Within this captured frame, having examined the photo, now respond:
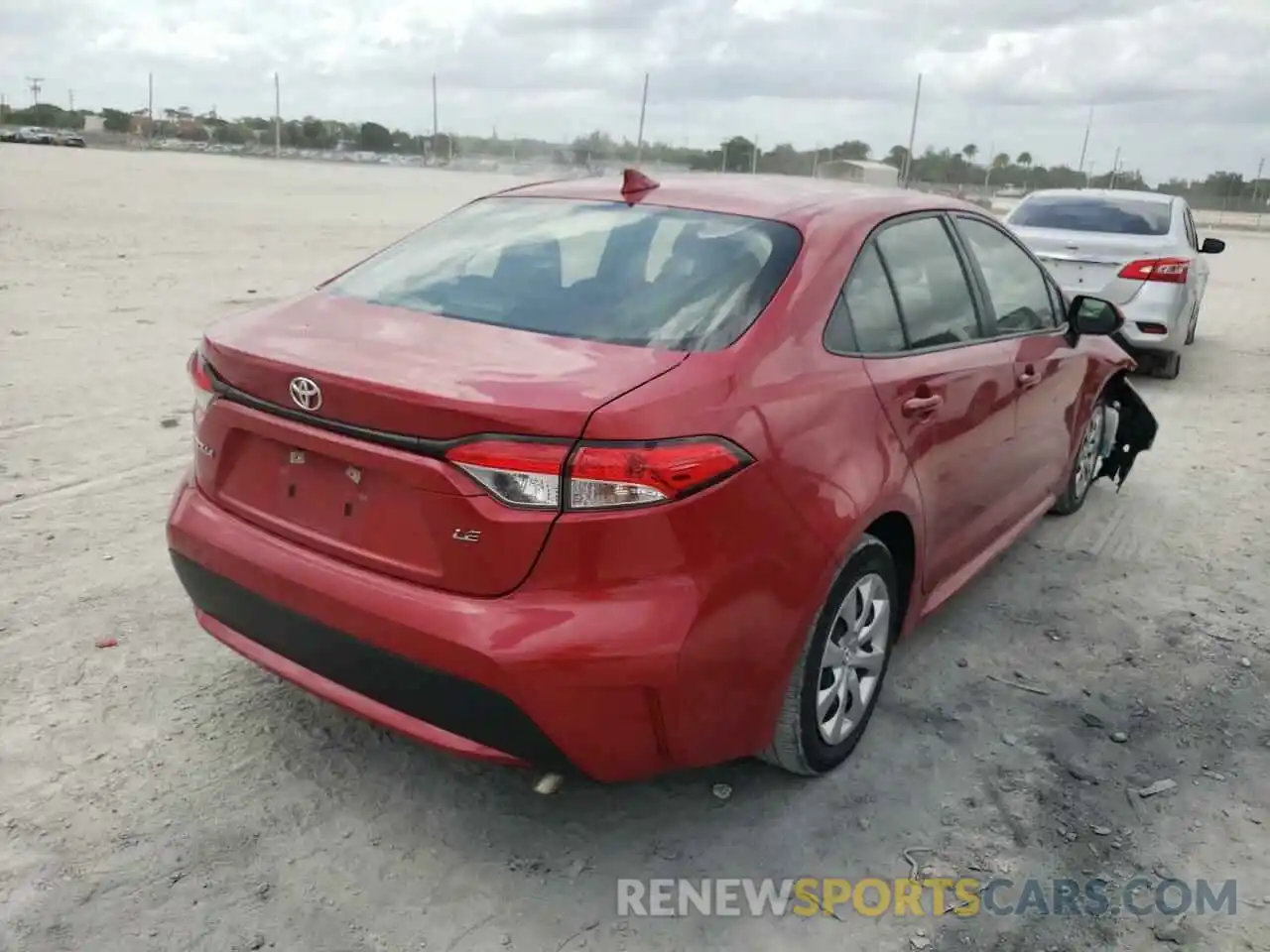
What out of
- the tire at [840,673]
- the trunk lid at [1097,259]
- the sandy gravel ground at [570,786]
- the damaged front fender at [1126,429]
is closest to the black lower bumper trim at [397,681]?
the sandy gravel ground at [570,786]

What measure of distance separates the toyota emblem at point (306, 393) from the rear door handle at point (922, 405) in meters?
1.63

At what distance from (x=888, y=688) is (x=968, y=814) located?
721 millimetres

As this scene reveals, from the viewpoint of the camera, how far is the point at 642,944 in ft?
8.12

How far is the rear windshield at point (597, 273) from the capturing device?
2752 millimetres

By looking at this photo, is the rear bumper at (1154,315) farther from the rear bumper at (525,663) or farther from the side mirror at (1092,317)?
the rear bumper at (525,663)

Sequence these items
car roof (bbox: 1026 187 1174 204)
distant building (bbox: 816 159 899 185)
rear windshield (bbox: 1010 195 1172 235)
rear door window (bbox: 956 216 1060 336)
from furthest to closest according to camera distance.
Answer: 1. distant building (bbox: 816 159 899 185)
2. car roof (bbox: 1026 187 1174 204)
3. rear windshield (bbox: 1010 195 1172 235)
4. rear door window (bbox: 956 216 1060 336)

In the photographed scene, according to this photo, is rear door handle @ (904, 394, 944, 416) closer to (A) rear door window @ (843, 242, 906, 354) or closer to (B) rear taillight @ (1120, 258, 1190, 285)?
(A) rear door window @ (843, 242, 906, 354)

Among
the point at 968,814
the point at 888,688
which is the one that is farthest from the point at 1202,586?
the point at 968,814

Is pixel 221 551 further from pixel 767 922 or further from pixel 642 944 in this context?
pixel 767 922

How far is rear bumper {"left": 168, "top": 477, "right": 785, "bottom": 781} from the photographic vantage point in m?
2.34

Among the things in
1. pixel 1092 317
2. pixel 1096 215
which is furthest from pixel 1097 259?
pixel 1092 317

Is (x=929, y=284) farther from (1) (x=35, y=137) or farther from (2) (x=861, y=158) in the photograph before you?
(1) (x=35, y=137)

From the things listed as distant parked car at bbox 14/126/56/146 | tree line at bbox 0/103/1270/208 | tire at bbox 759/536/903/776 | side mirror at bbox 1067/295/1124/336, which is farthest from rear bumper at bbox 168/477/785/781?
distant parked car at bbox 14/126/56/146

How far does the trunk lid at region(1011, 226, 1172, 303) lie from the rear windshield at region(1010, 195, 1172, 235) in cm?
42
